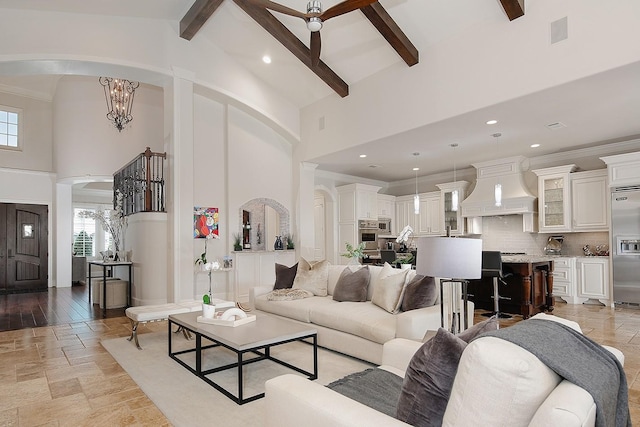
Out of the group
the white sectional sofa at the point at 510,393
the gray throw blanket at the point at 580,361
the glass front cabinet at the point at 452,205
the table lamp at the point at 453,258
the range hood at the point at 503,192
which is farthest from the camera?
the glass front cabinet at the point at 452,205

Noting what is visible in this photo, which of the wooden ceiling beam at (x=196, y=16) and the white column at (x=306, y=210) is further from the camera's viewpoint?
the white column at (x=306, y=210)

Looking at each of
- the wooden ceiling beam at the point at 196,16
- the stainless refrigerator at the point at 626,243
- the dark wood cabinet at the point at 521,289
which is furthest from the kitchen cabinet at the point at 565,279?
the wooden ceiling beam at the point at 196,16

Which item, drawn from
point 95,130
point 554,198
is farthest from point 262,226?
point 554,198

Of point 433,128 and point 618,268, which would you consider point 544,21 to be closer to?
point 433,128

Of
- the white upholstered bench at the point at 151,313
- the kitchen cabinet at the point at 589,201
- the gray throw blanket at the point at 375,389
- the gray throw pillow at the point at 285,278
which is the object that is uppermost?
the kitchen cabinet at the point at 589,201

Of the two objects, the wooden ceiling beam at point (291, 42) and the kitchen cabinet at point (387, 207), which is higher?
the wooden ceiling beam at point (291, 42)

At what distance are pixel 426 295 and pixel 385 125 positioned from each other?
333 centimetres

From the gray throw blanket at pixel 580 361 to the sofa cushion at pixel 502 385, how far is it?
0.05 m

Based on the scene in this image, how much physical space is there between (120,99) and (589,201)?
961 cm

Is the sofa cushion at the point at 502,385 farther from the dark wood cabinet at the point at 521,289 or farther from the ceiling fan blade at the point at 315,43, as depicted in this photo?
the dark wood cabinet at the point at 521,289

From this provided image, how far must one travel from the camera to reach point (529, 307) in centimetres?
570

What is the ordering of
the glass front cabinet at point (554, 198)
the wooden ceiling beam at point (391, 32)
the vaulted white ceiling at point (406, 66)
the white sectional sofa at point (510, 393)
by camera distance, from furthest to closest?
the glass front cabinet at point (554, 198), the wooden ceiling beam at point (391, 32), the vaulted white ceiling at point (406, 66), the white sectional sofa at point (510, 393)

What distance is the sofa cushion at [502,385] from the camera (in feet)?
3.82

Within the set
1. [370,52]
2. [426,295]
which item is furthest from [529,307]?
[370,52]
